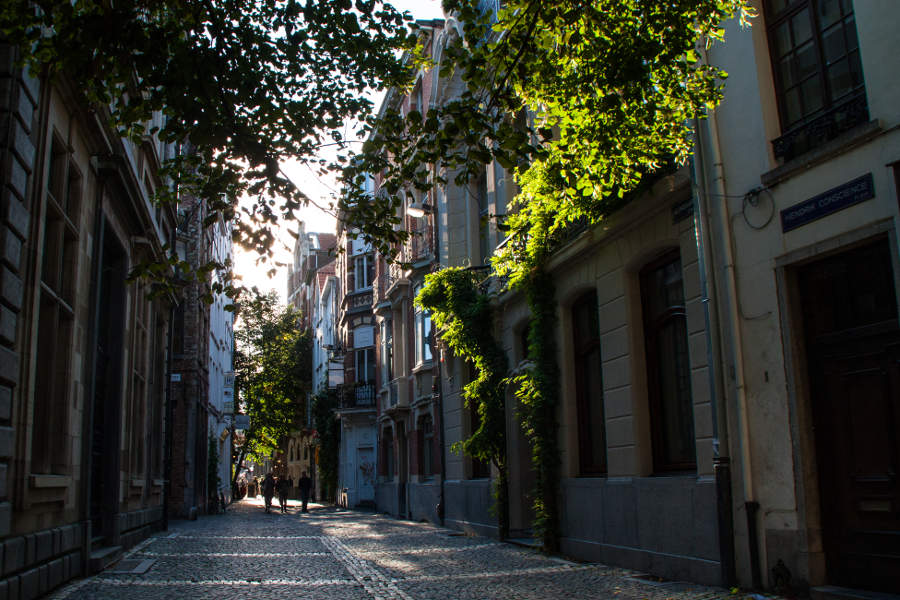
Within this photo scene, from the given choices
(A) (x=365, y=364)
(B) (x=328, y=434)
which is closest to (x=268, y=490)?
(A) (x=365, y=364)

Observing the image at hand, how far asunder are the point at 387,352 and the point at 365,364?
7.68 metres

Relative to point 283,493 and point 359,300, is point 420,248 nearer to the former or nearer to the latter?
point 359,300

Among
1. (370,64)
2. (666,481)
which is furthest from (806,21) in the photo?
(666,481)

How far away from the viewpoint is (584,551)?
1202 centimetres

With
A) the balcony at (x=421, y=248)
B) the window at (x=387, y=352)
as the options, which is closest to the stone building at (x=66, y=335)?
the balcony at (x=421, y=248)

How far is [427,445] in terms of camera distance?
958 inches

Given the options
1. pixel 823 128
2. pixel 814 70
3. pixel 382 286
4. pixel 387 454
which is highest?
pixel 382 286

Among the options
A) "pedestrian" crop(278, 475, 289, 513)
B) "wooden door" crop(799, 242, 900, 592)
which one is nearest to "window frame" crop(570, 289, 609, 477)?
"wooden door" crop(799, 242, 900, 592)

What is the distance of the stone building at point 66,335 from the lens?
742cm

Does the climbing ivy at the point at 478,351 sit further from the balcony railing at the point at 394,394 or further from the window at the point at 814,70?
the balcony railing at the point at 394,394

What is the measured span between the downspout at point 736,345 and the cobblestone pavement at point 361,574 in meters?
0.70

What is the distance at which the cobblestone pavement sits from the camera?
873 cm

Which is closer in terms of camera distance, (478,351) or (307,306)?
(478,351)

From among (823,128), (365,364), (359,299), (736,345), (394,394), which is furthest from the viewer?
(359,299)
